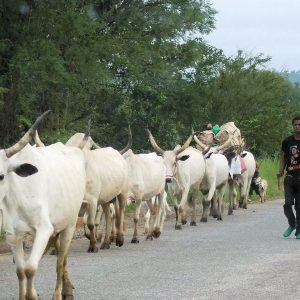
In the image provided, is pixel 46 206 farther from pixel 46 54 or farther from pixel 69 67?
pixel 69 67

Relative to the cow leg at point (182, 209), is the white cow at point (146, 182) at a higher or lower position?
higher

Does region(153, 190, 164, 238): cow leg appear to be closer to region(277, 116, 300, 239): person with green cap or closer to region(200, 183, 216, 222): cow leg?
region(277, 116, 300, 239): person with green cap

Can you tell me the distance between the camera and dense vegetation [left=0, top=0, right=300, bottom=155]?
728 inches

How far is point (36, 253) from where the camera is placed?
7.58 m

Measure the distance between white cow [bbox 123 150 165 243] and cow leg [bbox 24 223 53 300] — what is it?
6441 millimetres

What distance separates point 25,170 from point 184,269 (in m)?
3.44

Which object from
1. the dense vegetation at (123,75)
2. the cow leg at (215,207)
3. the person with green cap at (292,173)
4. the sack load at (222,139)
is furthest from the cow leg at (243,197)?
the person with green cap at (292,173)

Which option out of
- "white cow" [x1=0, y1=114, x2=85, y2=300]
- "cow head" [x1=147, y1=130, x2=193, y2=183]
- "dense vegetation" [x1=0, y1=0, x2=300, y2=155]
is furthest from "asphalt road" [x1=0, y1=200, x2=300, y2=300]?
"dense vegetation" [x1=0, y1=0, x2=300, y2=155]

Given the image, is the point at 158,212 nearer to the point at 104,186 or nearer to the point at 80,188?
the point at 104,186

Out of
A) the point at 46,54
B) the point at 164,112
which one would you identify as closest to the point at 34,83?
the point at 46,54

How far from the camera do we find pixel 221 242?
13.9 metres

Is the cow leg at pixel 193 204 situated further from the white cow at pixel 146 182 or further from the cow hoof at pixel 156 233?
the cow hoof at pixel 156 233

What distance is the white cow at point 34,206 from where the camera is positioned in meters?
7.66

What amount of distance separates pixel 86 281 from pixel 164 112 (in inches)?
773
